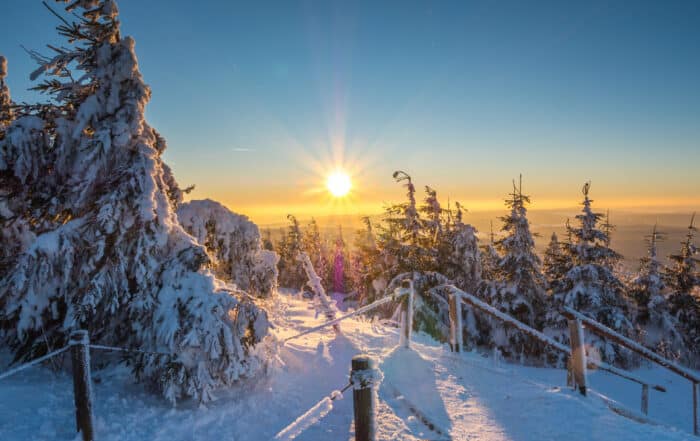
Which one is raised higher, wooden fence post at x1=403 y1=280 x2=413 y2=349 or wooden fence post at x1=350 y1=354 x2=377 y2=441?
wooden fence post at x1=350 y1=354 x2=377 y2=441

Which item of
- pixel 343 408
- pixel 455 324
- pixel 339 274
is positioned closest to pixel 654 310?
pixel 455 324

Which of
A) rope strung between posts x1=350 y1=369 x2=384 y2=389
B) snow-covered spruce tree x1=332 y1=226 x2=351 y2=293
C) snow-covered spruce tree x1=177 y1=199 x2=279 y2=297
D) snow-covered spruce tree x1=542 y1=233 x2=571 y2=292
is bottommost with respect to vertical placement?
snow-covered spruce tree x1=332 y1=226 x2=351 y2=293

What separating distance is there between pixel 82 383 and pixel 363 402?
3.72 meters

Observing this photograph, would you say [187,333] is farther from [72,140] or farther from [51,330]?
[72,140]

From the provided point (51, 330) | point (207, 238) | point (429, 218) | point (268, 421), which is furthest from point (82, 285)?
point (429, 218)

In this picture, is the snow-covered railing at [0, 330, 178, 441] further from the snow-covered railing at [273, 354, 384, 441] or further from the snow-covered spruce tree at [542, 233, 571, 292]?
the snow-covered spruce tree at [542, 233, 571, 292]

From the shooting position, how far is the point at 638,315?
21.5 m

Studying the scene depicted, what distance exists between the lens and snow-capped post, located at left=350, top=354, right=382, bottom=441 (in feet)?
10.8

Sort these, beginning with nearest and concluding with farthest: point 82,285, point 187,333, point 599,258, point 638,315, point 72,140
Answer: point 187,333, point 82,285, point 72,140, point 599,258, point 638,315

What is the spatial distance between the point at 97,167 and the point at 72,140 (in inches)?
39.2

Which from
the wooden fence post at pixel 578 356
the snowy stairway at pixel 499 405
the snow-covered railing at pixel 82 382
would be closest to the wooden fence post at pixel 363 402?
the snowy stairway at pixel 499 405

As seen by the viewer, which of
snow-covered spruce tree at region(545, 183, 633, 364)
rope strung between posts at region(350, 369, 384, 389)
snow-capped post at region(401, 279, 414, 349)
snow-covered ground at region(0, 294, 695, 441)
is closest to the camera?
rope strung between posts at region(350, 369, 384, 389)

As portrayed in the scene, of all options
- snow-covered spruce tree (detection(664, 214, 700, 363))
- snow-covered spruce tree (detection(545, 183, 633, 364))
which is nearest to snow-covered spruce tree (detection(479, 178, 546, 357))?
snow-covered spruce tree (detection(545, 183, 633, 364))

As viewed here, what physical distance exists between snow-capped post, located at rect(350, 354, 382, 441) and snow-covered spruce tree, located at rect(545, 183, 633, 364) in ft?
60.5
